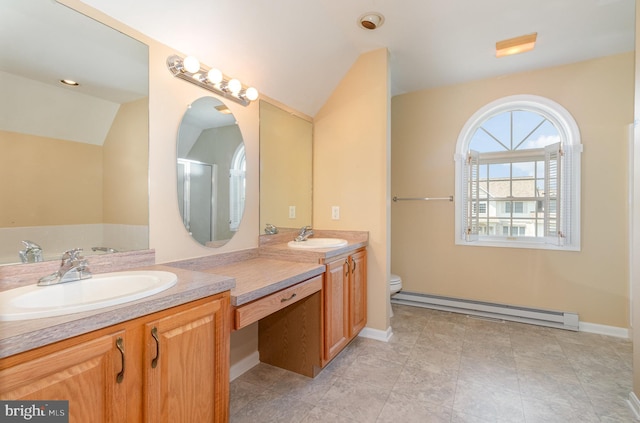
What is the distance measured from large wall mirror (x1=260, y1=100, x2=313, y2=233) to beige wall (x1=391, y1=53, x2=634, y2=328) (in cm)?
136

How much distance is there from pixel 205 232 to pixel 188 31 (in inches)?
45.0

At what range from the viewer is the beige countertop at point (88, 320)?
672 mm

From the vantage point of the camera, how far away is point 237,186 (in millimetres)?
2020

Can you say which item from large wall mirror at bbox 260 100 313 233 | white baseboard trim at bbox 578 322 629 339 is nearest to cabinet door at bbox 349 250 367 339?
large wall mirror at bbox 260 100 313 233

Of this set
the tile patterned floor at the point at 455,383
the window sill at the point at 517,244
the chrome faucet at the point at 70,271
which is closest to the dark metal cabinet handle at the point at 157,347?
the chrome faucet at the point at 70,271

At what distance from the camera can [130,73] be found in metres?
1.41

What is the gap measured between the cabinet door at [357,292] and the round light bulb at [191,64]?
1648mm

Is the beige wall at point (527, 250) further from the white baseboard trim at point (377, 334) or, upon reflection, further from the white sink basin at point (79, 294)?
the white sink basin at point (79, 294)

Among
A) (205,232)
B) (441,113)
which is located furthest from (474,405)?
(441,113)

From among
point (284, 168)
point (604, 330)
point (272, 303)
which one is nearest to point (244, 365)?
point (272, 303)

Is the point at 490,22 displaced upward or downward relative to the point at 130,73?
upward

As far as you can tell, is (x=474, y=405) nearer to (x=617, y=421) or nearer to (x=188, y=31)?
(x=617, y=421)

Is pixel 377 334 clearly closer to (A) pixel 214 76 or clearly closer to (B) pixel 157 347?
(B) pixel 157 347

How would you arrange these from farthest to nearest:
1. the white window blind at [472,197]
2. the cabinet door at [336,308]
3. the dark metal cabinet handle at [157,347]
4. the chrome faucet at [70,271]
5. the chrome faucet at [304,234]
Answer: the white window blind at [472,197], the chrome faucet at [304,234], the cabinet door at [336,308], the chrome faucet at [70,271], the dark metal cabinet handle at [157,347]
